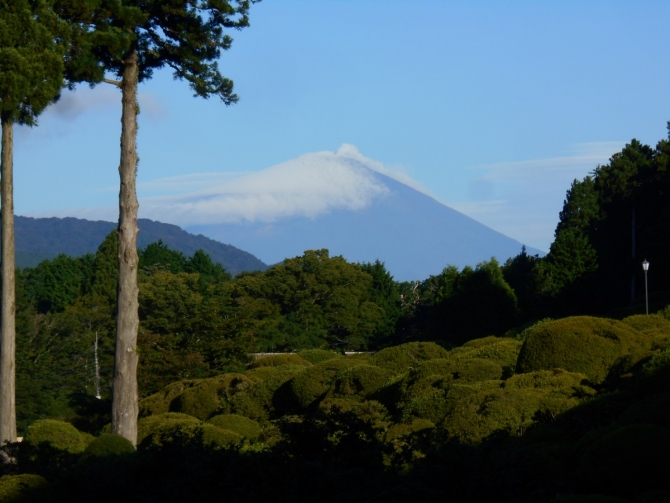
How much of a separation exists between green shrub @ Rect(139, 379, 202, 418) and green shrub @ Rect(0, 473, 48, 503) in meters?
13.3

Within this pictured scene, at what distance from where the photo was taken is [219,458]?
656 cm

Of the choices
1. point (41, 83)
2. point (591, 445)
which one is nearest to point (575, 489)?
point (591, 445)

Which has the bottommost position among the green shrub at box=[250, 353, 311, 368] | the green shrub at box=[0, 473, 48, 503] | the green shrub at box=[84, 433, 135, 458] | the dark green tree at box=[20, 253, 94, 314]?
the green shrub at box=[250, 353, 311, 368]

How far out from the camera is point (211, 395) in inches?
782

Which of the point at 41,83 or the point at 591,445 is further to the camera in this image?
the point at 41,83

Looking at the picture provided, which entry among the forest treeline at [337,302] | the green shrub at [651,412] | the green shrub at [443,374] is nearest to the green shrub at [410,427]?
the green shrub at [443,374]

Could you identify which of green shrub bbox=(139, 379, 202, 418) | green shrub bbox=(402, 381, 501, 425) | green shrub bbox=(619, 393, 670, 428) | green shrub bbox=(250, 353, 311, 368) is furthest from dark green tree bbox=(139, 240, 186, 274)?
green shrub bbox=(619, 393, 670, 428)

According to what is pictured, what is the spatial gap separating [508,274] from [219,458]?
169 feet

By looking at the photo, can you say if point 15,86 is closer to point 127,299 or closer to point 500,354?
point 127,299

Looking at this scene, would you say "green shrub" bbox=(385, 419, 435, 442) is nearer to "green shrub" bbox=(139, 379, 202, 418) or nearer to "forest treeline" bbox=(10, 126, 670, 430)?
"green shrub" bbox=(139, 379, 202, 418)

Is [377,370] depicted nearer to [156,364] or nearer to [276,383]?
[276,383]

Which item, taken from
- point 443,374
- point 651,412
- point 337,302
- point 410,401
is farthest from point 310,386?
point 337,302

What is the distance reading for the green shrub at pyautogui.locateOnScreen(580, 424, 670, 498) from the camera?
25.9 feet

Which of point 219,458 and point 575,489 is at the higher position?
point 219,458
